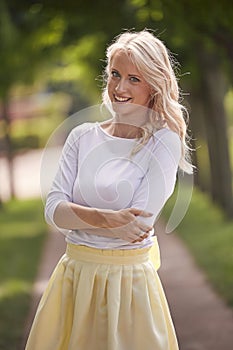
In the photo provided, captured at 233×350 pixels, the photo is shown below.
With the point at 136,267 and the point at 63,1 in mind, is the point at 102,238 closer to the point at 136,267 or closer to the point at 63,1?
the point at 136,267

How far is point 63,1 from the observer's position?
11398mm

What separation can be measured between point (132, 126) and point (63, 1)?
7.49m

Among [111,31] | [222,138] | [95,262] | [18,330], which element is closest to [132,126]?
[95,262]

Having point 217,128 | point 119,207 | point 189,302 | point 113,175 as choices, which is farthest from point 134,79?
point 217,128

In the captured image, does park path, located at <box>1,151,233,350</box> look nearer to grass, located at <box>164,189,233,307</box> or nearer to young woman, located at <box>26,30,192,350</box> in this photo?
grass, located at <box>164,189,233,307</box>

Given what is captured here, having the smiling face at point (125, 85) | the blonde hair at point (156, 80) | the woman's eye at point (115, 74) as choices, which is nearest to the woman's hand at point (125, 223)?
the blonde hair at point (156, 80)

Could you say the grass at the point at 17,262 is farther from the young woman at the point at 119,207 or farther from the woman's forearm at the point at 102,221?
the woman's forearm at the point at 102,221

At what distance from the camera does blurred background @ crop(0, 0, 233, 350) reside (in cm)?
954

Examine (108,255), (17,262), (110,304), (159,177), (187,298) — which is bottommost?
(17,262)

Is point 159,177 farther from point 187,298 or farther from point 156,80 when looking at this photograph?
point 187,298

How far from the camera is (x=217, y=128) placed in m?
18.3

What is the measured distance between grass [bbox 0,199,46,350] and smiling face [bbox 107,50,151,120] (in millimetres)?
3995

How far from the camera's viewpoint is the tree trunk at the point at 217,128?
16906mm

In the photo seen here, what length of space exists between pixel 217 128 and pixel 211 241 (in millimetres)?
3915
